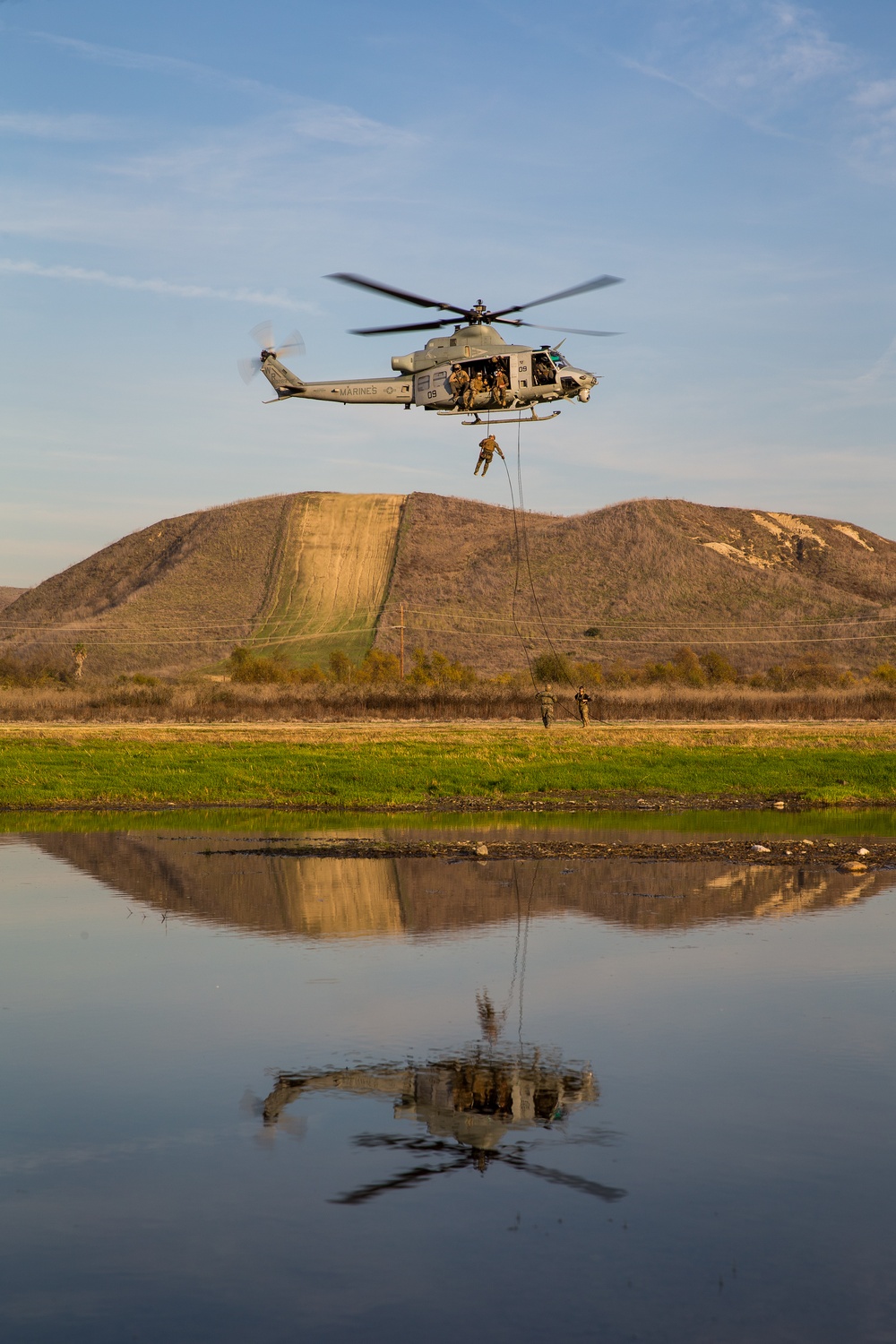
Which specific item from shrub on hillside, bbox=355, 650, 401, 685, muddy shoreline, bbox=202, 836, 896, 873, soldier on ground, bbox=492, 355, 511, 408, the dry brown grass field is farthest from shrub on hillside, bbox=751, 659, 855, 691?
muddy shoreline, bbox=202, 836, 896, 873

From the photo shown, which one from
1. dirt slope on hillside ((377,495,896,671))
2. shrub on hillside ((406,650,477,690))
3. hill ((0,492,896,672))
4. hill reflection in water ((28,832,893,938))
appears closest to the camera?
hill reflection in water ((28,832,893,938))

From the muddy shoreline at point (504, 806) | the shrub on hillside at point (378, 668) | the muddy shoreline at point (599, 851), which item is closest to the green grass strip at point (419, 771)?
the muddy shoreline at point (504, 806)

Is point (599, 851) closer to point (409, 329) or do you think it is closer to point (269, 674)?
point (409, 329)

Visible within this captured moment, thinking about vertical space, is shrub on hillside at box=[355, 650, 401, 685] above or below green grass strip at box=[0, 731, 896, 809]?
above

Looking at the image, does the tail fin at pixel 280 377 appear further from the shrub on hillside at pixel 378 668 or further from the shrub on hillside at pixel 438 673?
the shrub on hillside at pixel 378 668

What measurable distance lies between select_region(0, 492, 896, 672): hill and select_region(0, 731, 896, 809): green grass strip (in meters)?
93.5

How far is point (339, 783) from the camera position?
37.4 metres

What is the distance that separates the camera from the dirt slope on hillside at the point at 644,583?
481 ft

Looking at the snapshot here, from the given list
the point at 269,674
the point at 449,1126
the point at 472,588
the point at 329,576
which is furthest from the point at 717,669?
the point at 449,1126

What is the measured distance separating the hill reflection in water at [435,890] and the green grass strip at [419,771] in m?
11.0

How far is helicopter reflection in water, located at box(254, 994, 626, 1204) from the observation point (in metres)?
9.15

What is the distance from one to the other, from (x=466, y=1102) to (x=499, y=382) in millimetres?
24597

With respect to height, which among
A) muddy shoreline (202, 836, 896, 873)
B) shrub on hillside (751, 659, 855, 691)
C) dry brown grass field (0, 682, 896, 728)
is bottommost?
muddy shoreline (202, 836, 896, 873)

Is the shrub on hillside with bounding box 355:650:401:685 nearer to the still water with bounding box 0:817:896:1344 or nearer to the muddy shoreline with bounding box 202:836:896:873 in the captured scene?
the muddy shoreline with bounding box 202:836:896:873
